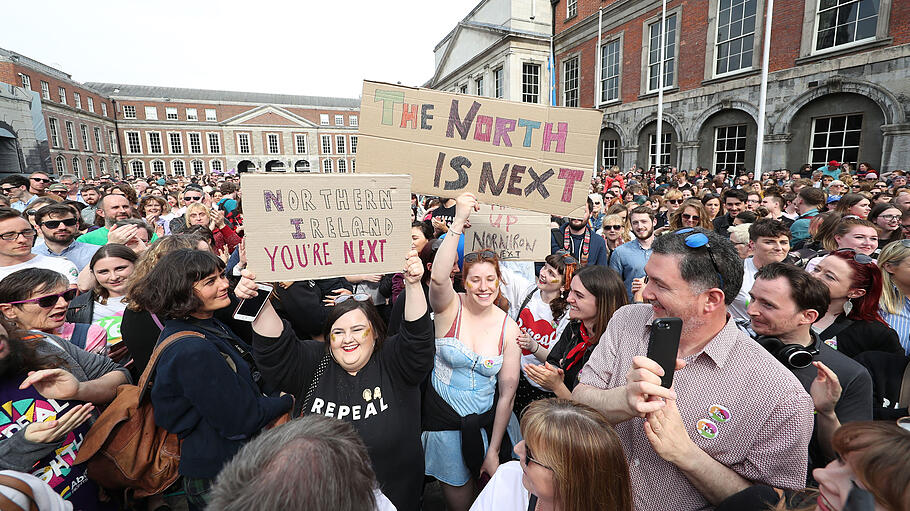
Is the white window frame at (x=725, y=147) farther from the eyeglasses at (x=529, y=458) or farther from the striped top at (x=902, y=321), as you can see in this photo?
the eyeglasses at (x=529, y=458)

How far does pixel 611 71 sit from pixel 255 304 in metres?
25.9

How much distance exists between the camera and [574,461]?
135cm

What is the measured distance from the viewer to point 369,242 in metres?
2.15

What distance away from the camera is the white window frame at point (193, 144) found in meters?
54.6

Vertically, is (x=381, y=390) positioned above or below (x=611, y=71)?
below

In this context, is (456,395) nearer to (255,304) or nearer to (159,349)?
(255,304)

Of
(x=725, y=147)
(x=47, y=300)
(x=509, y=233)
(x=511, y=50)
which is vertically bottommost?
(x=47, y=300)

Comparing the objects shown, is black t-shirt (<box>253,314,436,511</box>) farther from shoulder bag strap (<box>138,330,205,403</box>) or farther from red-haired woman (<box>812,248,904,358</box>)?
red-haired woman (<box>812,248,904,358</box>)

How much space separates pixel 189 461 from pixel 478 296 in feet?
6.00

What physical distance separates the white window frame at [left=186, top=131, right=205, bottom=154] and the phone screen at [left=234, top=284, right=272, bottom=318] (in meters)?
64.0

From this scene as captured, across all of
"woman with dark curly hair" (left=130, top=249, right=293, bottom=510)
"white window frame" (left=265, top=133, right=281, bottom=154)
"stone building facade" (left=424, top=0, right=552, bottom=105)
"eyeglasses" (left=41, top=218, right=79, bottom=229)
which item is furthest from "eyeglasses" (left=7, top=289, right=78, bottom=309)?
"white window frame" (left=265, top=133, right=281, bottom=154)

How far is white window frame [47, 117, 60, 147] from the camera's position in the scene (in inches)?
1403

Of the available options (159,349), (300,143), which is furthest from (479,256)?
(300,143)

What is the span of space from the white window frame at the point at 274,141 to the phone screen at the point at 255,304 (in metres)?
62.5
